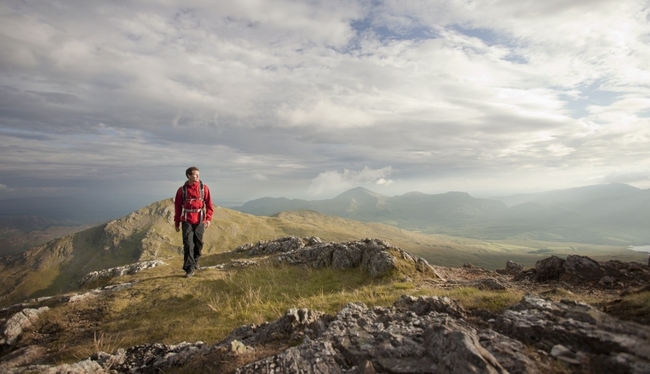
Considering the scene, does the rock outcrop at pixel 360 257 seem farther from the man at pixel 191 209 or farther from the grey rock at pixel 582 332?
the grey rock at pixel 582 332

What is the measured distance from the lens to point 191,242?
17.0 m

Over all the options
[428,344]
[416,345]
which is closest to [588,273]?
[428,344]

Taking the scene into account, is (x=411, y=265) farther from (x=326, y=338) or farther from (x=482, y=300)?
(x=326, y=338)

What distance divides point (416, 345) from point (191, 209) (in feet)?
46.4

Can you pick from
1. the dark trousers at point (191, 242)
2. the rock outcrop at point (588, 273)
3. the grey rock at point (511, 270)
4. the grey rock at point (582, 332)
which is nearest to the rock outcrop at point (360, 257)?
the dark trousers at point (191, 242)

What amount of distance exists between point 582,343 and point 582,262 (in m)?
13.4

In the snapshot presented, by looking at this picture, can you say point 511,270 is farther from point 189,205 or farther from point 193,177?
point 193,177

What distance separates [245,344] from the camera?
7672 mm

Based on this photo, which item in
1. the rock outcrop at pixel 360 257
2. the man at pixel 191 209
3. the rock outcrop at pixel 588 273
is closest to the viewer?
the rock outcrop at pixel 588 273

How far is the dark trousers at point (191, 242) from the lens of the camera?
16.4 metres

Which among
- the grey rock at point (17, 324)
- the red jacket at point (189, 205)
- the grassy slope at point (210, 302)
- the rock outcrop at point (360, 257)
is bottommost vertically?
the grey rock at point (17, 324)

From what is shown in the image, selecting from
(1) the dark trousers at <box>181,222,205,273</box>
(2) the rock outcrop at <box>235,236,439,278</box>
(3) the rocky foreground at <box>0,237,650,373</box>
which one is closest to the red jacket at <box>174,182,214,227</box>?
(1) the dark trousers at <box>181,222,205,273</box>

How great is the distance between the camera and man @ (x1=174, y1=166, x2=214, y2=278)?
1620 cm

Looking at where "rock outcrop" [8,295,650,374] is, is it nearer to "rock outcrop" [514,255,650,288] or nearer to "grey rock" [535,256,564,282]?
"rock outcrop" [514,255,650,288]
